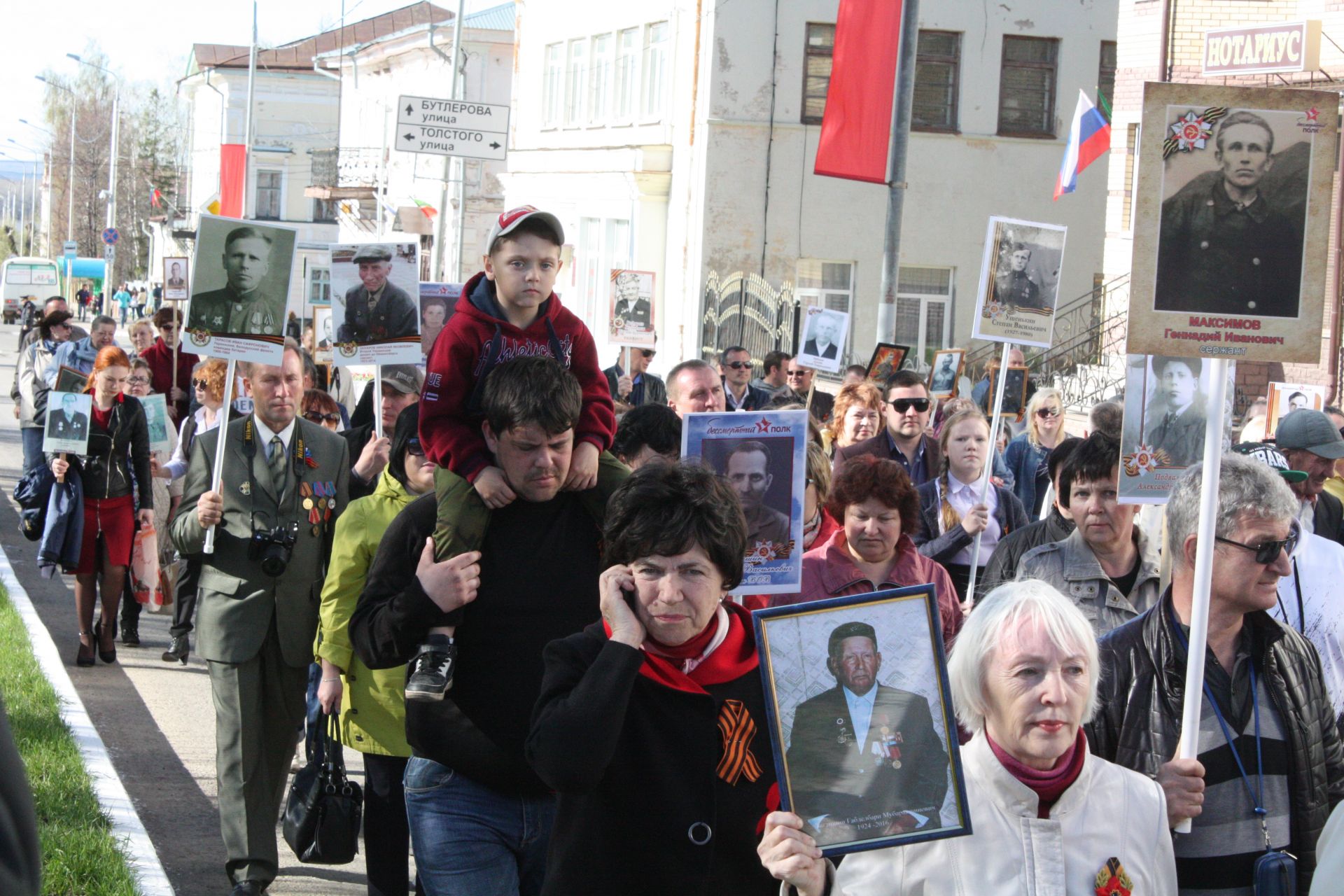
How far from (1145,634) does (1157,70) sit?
2355cm

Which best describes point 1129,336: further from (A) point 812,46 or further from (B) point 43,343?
(A) point 812,46

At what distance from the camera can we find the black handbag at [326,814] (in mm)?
5727

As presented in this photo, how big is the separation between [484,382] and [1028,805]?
7.15 ft

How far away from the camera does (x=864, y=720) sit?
3061mm

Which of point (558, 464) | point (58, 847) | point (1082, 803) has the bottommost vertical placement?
point (58, 847)

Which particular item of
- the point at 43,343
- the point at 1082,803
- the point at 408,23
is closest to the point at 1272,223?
the point at 1082,803

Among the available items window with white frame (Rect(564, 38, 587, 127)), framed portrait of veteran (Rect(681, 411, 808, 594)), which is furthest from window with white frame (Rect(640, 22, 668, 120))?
framed portrait of veteran (Rect(681, 411, 808, 594))

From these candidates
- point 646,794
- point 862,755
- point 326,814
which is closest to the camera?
point 862,755

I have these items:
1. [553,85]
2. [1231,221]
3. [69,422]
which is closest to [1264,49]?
[553,85]

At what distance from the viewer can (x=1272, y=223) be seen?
4152 millimetres

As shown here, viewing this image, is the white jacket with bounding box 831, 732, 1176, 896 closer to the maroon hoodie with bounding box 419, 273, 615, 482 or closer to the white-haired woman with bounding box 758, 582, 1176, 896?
the white-haired woman with bounding box 758, 582, 1176, 896

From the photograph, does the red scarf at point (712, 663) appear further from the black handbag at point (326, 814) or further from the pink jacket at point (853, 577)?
the black handbag at point (326, 814)

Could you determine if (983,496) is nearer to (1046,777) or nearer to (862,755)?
(1046,777)

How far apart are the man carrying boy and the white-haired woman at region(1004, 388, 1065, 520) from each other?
223 inches
